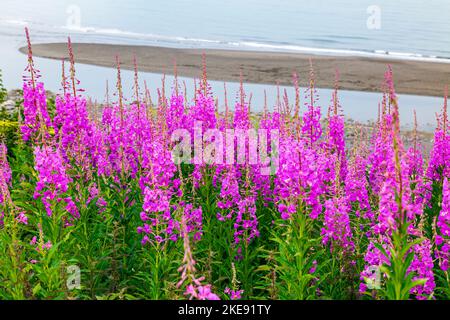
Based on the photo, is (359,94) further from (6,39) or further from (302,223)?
(6,39)

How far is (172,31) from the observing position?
5797cm

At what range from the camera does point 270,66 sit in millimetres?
35750

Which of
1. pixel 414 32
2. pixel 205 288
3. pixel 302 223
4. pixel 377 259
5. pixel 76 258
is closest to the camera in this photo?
A: pixel 205 288

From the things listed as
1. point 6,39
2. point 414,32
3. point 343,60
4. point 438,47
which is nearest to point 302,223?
point 343,60

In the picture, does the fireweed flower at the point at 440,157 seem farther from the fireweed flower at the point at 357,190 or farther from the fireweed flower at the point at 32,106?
the fireweed flower at the point at 32,106

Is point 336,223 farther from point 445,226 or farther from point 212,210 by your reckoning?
point 212,210

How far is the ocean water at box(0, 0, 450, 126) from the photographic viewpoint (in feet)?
97.9

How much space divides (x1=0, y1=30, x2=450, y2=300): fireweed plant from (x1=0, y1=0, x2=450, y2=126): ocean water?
16579mm

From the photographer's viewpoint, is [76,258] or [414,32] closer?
[76,258]

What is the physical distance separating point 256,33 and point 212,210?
4797cm

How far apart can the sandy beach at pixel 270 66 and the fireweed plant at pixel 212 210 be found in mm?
21933

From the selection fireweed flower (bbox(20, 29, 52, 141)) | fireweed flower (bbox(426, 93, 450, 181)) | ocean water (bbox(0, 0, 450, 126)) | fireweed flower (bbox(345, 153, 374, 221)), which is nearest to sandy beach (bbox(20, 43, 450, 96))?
ocean water (bbox(0, 0, 450, 126))

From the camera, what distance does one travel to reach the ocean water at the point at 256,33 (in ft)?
97.9

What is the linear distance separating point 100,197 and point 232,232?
1961 mm
